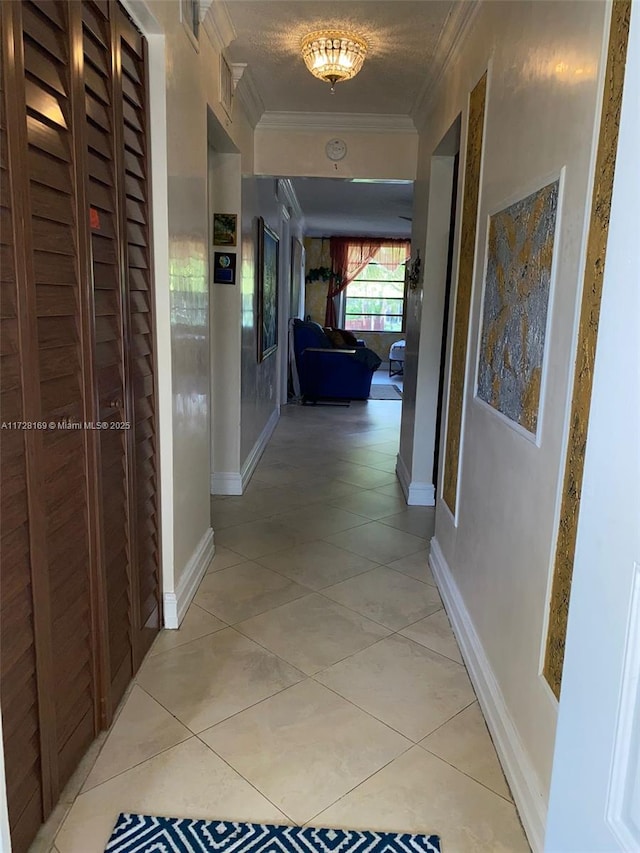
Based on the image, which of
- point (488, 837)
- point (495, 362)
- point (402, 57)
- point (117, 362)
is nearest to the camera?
point (488, 837)

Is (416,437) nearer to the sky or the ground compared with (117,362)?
nearer to the ground

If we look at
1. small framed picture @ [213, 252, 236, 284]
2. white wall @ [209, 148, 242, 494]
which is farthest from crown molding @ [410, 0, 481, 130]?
small framed picture @ [213, 252, 236, 284]

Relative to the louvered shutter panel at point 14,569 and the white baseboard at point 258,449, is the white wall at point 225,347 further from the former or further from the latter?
the louvered shutter panel at point 14,569

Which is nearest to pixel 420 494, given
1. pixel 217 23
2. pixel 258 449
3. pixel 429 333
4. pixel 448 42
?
pixel 429 333

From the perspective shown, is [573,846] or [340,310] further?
[340,310]

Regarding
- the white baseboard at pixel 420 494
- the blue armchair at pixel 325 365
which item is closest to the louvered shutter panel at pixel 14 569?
the white baseboard at pixel 420 494

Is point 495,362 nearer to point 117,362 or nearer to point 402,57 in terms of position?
point 117,362

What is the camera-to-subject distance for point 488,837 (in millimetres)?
1435

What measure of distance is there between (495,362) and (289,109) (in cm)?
273

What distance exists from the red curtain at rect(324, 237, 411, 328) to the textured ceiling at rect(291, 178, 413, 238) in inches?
6.6

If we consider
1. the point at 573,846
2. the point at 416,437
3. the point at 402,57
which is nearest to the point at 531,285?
the point at 573,846

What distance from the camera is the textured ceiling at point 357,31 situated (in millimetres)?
2553

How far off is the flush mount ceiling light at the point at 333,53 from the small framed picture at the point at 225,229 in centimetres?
101

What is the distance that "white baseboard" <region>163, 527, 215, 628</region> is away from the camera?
7.62 ft
